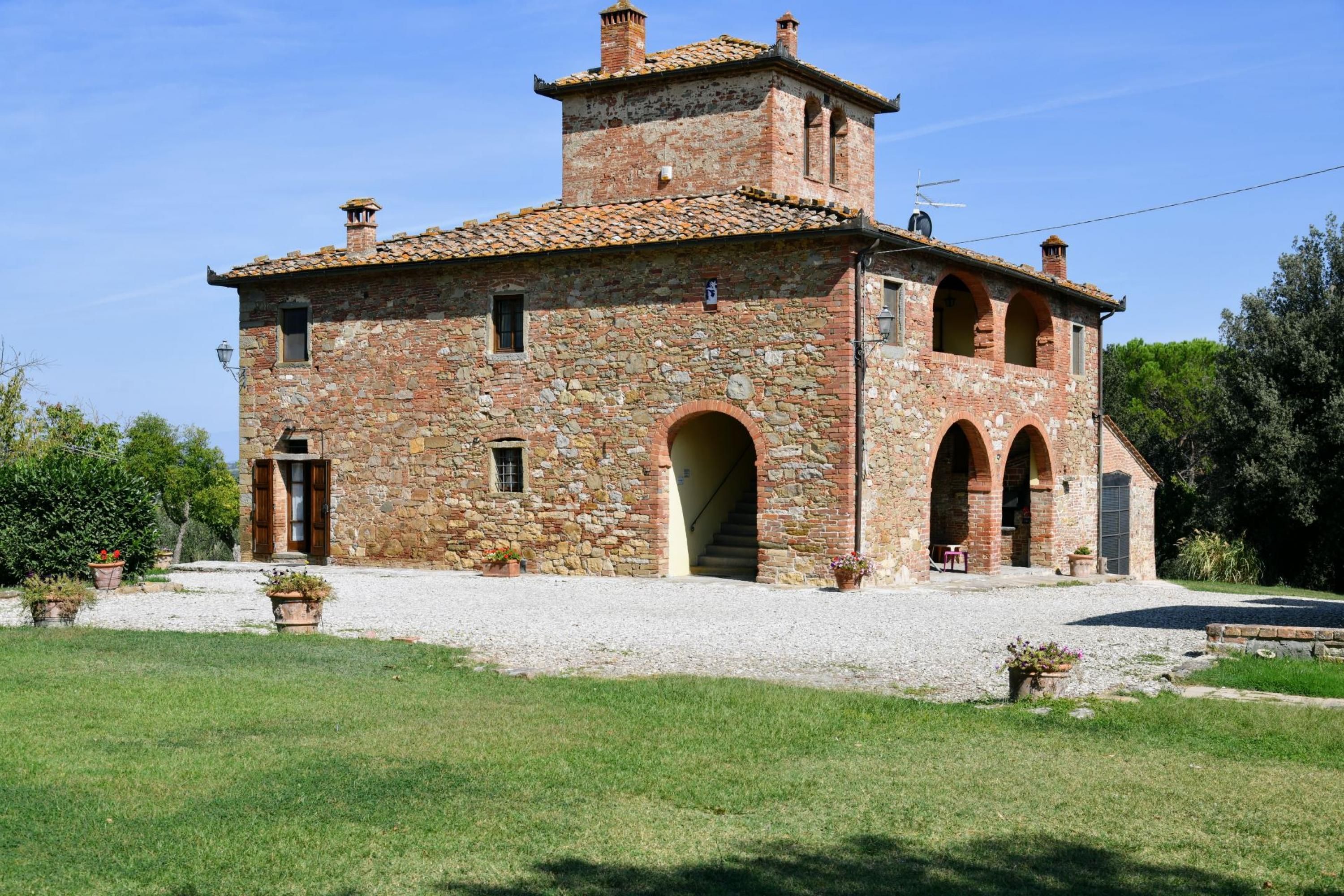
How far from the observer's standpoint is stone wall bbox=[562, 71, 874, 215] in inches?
841

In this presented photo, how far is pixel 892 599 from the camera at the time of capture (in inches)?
682

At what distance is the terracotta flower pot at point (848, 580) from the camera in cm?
1806

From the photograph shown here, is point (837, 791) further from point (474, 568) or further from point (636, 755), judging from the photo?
point (474, 568)

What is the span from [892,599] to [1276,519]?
1643cm

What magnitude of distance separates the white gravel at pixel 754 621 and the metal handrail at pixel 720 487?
146cm

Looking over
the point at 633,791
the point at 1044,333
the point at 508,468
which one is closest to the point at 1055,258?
the point at 1044,333

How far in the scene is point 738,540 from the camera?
21.3 meters

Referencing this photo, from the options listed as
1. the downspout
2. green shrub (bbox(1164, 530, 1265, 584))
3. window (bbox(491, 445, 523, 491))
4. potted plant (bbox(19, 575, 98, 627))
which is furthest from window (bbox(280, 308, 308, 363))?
green shrub (bbox(1164, 530, 1265, 584))

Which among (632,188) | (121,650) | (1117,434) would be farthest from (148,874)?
(1117,434)

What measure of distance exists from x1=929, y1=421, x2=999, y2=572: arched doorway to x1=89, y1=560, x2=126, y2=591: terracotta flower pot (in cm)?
1142

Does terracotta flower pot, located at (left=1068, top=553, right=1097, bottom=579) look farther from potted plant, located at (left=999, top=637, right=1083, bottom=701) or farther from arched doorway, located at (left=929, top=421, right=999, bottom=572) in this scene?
potted plant, located at (left=999, top=637, right=1083, bottom=701)

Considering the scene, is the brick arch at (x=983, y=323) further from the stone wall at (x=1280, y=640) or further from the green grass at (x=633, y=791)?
the green grass at (x=633, y=791)

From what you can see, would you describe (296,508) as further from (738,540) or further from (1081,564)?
(1081,564)

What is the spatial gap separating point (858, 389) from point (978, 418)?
12.9ft
